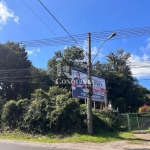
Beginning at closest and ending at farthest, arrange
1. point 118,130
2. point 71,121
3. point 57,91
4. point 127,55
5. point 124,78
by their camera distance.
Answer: point 71,121
point 118,130
point 57,91
point 124,78
point 127,55

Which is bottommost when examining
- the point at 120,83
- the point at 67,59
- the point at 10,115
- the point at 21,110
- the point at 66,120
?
the point at 66,120

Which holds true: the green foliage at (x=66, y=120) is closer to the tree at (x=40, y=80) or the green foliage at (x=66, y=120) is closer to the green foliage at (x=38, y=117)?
the green foliage at (x=38, y=117)

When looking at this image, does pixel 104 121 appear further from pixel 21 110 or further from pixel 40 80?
pixel 40 80

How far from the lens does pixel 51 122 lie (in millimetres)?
16125

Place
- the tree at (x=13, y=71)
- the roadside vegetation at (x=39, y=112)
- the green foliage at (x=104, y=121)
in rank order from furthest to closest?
the tree at (x=13, y=71)
the green foliage at (x=104, y=121)
the roadside vegetation at (x=39, y=112)

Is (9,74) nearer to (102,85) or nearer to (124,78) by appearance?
(102,85)

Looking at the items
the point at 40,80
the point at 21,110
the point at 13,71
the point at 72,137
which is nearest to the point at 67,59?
the point at 40,80

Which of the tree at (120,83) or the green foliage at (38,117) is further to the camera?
the tree at (120,83)

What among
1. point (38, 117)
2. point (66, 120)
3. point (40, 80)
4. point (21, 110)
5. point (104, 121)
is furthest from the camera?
point (40, 80)

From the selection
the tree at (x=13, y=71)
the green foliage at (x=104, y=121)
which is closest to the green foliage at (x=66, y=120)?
the green foliage at (x=104, y=121)

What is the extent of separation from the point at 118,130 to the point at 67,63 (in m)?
22.4

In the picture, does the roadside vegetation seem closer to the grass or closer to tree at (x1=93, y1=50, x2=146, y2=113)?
the grass

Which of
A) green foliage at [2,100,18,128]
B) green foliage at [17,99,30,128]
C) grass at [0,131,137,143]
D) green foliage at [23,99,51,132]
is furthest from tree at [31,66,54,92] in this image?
grass at [0,131,137,143]

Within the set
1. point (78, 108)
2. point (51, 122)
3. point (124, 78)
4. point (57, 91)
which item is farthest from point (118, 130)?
point (124, 78)
